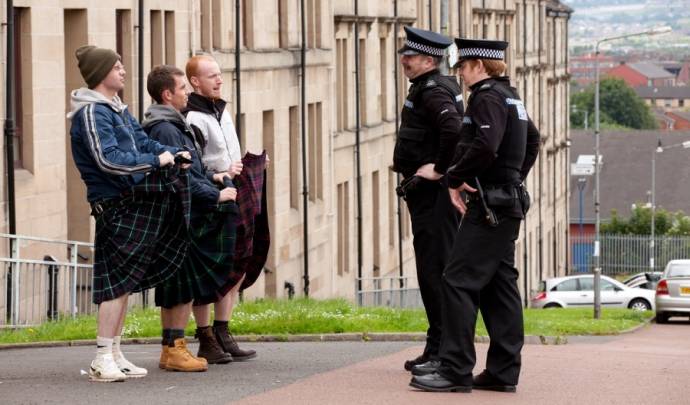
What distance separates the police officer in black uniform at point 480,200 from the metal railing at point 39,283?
9.71 meters

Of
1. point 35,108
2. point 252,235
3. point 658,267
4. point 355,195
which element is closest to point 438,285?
point 252,235

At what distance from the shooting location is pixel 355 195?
45375mm

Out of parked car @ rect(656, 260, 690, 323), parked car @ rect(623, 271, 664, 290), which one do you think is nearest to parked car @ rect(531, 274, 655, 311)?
parked car @ rect(623, 271, 664, 290)

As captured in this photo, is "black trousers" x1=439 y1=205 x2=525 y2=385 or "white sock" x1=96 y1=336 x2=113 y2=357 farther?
"white sock" x1=96 y1=336 x2=113 y2=357

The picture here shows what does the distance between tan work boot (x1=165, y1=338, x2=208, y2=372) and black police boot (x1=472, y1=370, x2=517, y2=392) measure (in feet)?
6.08

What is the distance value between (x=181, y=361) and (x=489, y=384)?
204 cm

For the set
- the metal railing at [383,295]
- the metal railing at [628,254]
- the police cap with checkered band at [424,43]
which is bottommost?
the metal railing at [628,254]

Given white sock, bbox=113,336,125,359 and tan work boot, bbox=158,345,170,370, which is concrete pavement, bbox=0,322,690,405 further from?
white sock, bbox=113,336,125,359

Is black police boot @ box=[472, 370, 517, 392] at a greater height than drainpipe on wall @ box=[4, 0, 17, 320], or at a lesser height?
lesser

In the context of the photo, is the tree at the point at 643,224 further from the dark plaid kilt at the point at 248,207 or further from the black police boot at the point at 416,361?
the black police boot at the point at 416,361

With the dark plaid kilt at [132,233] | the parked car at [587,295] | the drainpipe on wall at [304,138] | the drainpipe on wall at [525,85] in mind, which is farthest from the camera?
the drainpipe on wall at [525,85]

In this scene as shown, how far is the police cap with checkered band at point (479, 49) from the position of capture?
1098 centimetres

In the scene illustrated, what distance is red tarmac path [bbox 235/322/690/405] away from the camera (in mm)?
10859

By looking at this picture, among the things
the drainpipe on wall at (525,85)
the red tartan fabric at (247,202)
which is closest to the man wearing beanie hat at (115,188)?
the red tartan fabric at (247,202)
